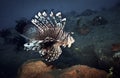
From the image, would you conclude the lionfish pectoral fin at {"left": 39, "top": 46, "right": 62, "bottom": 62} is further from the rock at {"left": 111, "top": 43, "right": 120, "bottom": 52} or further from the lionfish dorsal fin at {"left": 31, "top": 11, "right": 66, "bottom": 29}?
the rock at {"left": 111, "top": 43, "right": 120, "bottom": 52}

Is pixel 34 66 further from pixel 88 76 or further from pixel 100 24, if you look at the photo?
pixel 100 24

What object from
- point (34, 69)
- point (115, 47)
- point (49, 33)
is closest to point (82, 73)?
point (49, 33)

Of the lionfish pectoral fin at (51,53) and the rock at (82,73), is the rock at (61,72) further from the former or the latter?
the lionfish pectoral fin at (51,53)

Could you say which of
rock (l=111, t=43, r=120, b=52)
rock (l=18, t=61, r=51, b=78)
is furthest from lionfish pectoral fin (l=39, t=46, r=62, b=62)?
rock (l=111, t=43, r=120, b=52)

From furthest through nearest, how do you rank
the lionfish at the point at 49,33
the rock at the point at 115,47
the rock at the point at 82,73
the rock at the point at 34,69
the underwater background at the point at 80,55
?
the rock at the point at 115,47 → the rock at the point at 34,69 → the underwater background at the point at 80,55 → the rock at the point at 82,73 → the lionfish at the point at 49,33

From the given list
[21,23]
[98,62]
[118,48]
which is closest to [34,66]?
[98,62]

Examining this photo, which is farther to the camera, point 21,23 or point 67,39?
point 21,23

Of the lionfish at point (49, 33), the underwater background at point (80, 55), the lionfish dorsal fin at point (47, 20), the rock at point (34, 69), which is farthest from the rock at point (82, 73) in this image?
the lionfish dorsal fin at point (47, 20)
